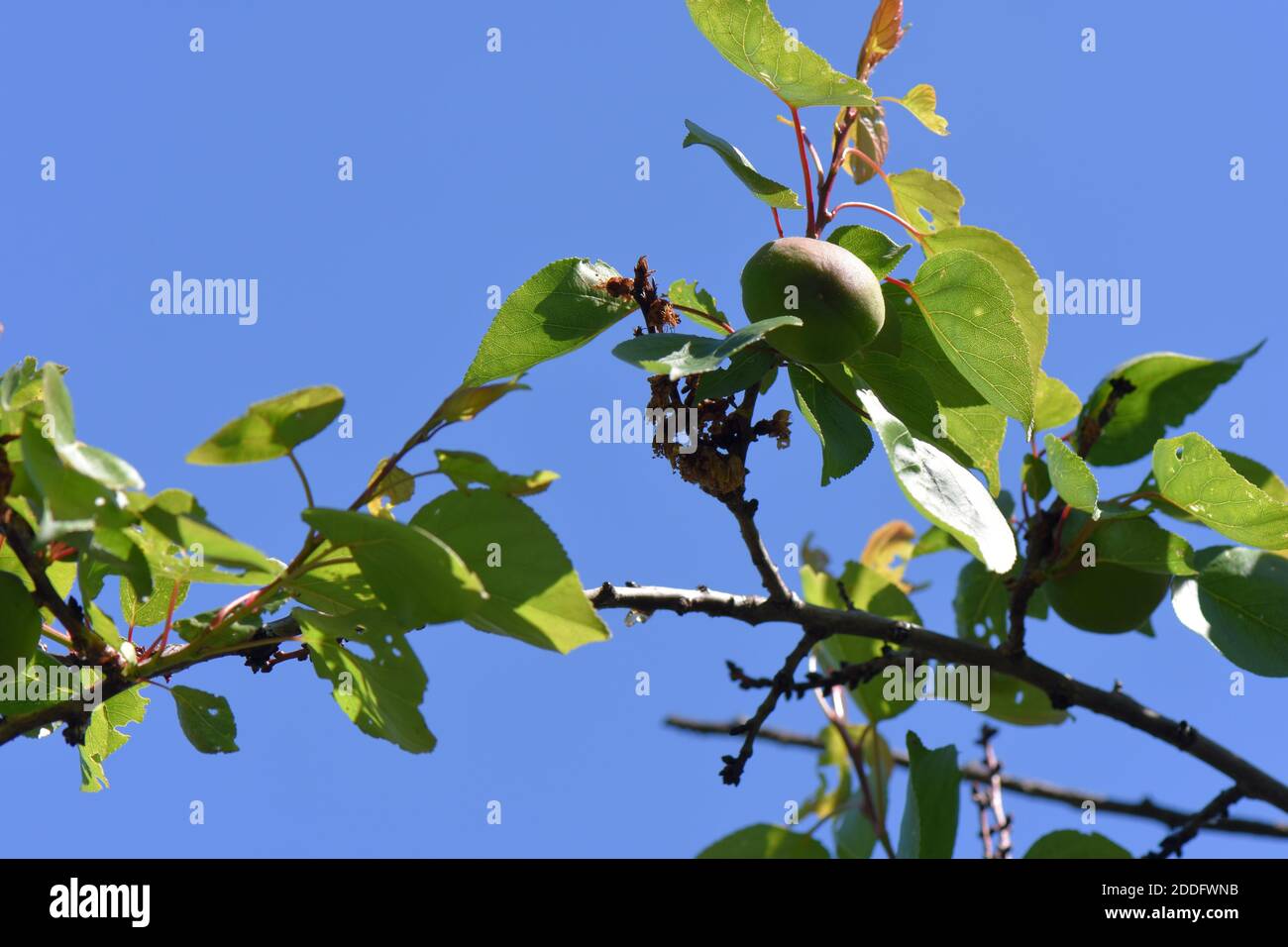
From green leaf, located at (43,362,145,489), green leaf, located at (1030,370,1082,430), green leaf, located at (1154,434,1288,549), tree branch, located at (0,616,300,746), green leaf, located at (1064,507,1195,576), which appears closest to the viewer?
green leaf, located at (43,362,145,489)

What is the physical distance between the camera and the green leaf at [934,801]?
2.32 metres

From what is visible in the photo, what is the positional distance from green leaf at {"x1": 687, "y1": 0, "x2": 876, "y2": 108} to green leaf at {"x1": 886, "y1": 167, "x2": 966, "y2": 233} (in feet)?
1.35

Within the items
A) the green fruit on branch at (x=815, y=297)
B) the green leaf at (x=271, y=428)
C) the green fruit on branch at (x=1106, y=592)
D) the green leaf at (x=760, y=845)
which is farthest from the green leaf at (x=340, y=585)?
the green fruit on branch at (x=1106, y=592)

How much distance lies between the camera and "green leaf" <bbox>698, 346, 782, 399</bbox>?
1.91 metres

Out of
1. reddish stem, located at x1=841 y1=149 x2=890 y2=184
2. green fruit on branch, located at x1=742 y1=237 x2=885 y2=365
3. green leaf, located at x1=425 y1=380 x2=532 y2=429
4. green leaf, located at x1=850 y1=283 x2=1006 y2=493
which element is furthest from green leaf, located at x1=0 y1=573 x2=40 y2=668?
reddish stem, located at x1=841 y1=149 x2=890 y2=184

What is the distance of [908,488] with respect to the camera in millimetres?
1639

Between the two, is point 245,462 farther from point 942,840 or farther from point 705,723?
point 705,723

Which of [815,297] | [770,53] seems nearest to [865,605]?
[815,297]

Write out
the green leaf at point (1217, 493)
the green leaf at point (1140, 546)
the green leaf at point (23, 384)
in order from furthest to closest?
the green leaf at point (1140, 546) < the green leaf at point (1217, 493) < the green leaf at point (23, 384)

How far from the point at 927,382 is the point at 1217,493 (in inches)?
26.1

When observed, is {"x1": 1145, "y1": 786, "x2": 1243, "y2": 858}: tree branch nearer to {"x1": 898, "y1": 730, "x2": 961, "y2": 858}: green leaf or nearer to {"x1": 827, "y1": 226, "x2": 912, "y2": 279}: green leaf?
{"x1": 898, "y1": 730, "x2": 961, "y2": 858}: green leaf

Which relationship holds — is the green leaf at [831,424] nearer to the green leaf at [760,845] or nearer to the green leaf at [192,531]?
the green leaf at [760,845]

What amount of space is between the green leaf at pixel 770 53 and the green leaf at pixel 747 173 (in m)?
0.13

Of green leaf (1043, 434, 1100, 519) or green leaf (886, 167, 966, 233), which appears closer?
green leaf (1043, 434, 1100, 519)
